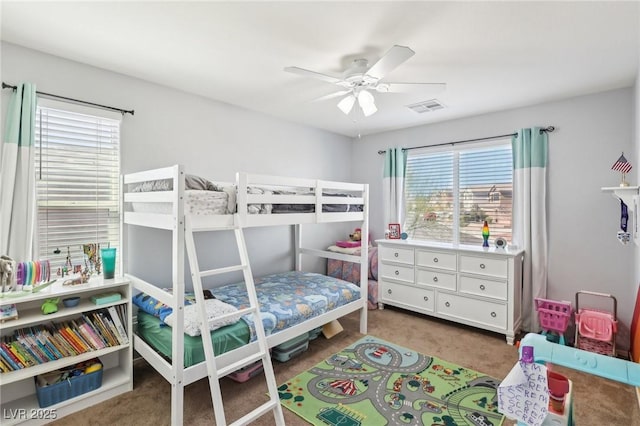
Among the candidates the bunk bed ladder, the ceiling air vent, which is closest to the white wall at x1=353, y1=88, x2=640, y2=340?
the ceiling air vent

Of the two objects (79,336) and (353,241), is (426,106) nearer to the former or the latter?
(353,241)

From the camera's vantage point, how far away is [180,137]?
3.08 metres

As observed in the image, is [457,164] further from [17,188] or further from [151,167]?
[17,188]

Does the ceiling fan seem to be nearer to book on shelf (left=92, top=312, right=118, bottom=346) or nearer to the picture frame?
the picture frame

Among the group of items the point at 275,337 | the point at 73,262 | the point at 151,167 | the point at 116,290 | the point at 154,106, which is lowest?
the point at 275,337

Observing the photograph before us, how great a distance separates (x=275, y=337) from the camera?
2.41 meters

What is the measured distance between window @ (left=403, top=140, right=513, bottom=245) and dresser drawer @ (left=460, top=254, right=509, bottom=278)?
0.60m

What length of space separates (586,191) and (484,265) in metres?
1.23

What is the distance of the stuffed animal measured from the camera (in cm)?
199

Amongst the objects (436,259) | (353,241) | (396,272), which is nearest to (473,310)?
(436,259)

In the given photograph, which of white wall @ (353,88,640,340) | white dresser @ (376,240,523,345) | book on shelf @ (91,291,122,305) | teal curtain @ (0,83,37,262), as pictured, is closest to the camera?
teal curtain @ (0,83,37,262)

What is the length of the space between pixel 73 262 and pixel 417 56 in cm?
317

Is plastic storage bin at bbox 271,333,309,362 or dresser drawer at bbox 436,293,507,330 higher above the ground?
dresser drawer at bbox 436,293,507,330

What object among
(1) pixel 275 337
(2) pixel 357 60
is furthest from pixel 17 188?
(2) pixel 357 60
